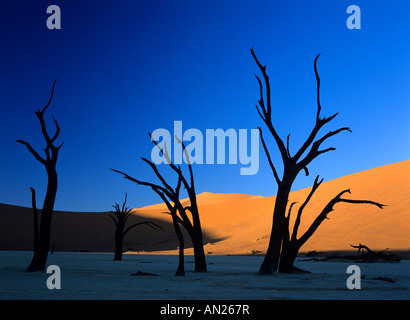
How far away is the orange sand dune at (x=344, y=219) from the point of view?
28719 mm

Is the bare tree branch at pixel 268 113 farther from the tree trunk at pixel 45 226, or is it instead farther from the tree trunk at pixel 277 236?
the tree trunk at pixel 45 226

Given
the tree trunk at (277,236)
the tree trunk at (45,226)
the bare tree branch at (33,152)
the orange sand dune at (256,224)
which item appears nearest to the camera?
the tree trunk at (277,236)

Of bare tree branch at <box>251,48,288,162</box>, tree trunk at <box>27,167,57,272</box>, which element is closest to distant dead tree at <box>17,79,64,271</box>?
tree trunk at <box>27,167,57,272</box>

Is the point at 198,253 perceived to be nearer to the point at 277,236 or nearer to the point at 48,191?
the point at 277,236

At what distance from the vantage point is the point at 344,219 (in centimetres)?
3491

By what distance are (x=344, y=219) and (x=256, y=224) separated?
43.9 feet

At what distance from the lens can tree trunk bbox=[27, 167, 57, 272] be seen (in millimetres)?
11414

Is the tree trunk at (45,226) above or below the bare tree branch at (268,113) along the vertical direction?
below

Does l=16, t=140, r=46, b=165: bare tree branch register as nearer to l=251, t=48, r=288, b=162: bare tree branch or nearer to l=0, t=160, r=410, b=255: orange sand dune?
l=251, t=48, r=288, b=162: bare tree branch

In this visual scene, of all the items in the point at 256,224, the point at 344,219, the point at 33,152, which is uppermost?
the point at 33,152

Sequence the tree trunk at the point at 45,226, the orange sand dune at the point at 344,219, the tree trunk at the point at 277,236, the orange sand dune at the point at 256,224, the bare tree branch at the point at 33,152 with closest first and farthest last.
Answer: the tree trunk at the point at 277,236 → the tree trunk at the point at 45,226 → the bare tree branch at the point at 33,152 → the orange sand dune at the point at 344,219 → the orange sand dune at the point at 256,224

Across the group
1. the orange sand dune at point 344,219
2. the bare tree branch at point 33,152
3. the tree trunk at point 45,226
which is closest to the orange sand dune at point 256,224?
the orange sand dune at point 344,219

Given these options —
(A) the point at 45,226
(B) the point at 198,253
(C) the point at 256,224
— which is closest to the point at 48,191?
(A) the point at 45,226
